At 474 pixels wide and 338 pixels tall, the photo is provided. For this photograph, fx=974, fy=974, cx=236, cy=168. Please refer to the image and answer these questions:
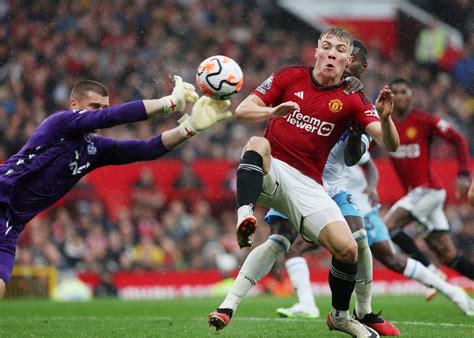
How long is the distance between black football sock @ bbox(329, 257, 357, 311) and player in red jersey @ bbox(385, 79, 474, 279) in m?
4.48

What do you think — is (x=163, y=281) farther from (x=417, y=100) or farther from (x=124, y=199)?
(x=417, y=100)

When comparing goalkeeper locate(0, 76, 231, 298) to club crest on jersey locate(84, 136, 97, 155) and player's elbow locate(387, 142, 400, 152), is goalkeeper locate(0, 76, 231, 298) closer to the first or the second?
club crest on jersey locate(84, 136, 97, 155)

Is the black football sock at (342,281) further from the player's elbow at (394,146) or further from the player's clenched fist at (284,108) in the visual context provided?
the player's clenched fist at (284,108)

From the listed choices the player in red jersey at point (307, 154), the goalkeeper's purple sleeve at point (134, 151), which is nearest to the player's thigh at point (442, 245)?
the player in red jersey at point (307, 154)

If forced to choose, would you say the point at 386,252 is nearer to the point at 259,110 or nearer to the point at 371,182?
the point at 371,182

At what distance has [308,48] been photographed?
25125mm

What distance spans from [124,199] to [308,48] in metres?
7.83

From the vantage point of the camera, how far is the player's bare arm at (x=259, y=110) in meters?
7.22

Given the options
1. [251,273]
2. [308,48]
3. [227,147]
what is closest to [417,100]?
[308,48]

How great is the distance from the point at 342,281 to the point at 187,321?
110 inches

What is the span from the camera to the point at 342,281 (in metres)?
7.58

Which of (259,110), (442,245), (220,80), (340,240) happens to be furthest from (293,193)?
(442,245)

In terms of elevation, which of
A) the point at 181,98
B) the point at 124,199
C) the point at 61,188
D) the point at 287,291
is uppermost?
the point at 181,98

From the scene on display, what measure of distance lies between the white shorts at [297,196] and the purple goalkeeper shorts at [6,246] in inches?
77.5
